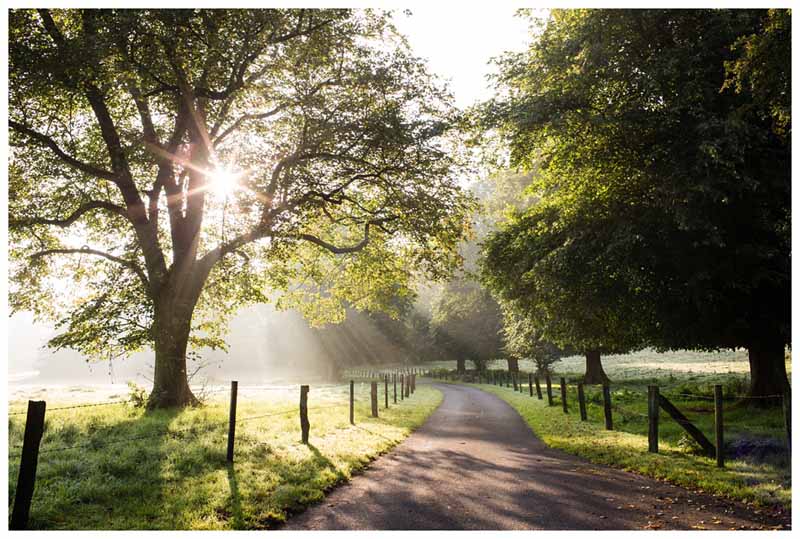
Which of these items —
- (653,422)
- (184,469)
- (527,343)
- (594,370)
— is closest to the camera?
(184,469)

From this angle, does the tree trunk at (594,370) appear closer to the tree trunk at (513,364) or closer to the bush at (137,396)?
the tree trunk at (513,364)

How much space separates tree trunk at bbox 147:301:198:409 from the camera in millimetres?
17922

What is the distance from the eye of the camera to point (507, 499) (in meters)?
7.65

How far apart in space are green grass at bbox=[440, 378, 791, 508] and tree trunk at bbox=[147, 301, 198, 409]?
12113mm

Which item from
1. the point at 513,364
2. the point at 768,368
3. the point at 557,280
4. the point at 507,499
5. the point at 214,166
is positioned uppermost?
the point at 214,166

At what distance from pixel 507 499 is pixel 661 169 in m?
10.2

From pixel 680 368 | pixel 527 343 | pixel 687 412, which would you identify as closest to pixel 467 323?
pixel 680 368

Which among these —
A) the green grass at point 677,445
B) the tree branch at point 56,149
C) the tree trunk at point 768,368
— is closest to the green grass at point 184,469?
the green grass at point 677,445

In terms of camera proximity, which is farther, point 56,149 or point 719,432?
point 56,149

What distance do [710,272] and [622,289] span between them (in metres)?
2.43

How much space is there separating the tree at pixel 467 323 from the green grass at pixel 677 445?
28.8 meters

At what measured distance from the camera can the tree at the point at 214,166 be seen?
1547 cm

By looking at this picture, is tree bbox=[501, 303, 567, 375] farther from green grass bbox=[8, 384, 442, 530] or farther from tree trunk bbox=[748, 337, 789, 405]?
green grass bbox=[8, 384, 442, 530]

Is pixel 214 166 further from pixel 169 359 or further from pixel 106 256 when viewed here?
pixel 169 359
